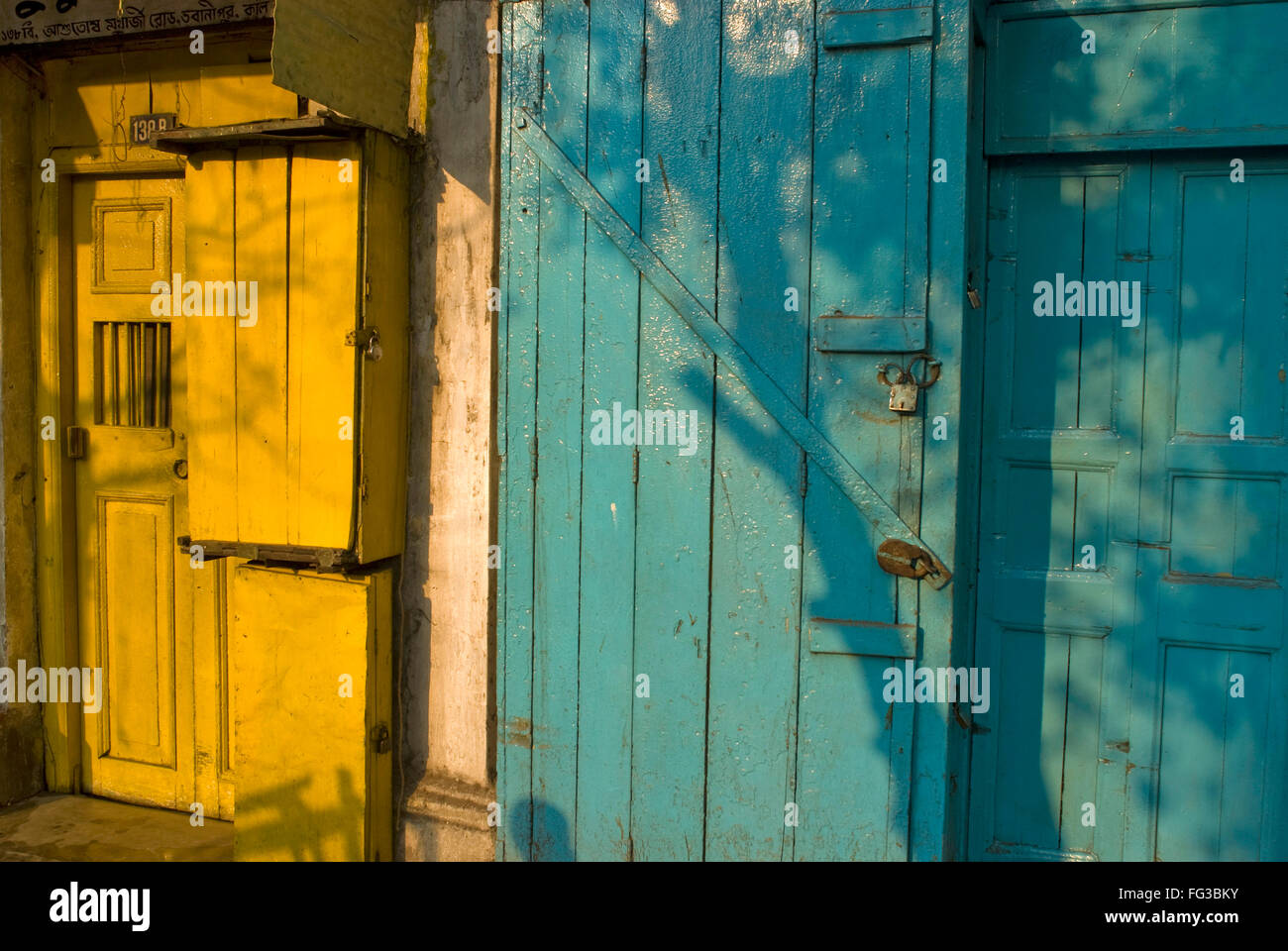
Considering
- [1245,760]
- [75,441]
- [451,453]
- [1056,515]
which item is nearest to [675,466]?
[451,453]

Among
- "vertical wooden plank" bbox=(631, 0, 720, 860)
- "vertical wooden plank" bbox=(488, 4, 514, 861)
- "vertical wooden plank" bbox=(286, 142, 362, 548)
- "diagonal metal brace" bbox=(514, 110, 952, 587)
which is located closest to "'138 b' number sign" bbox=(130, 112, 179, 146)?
"vertical wooden plank" bbox=(286, 142, 362, 548)

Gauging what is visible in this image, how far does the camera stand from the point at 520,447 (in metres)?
2.79

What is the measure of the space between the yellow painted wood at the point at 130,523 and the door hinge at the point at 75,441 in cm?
2

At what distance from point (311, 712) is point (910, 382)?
7.40ft

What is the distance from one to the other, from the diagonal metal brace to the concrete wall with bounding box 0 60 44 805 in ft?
8.11

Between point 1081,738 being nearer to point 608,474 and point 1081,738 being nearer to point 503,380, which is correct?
point 608,474

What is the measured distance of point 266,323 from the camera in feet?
Result: 10.2

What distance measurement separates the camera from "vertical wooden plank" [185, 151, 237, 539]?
315 centimetres

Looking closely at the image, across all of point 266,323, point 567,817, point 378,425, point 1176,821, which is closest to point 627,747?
point 567,817

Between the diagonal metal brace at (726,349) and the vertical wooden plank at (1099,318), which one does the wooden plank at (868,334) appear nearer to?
the diagonal metal brace at (726,349)

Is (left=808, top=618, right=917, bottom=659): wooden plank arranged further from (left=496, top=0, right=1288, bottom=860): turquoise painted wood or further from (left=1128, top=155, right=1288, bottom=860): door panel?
(left=1128, top=155, right=1288, bottom=860): door panel

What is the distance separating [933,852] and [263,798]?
2259 millimetres

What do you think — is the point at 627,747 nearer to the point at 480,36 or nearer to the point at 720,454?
the point at 720,454

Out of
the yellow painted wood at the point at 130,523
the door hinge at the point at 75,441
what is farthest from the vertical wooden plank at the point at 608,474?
the door hinge at the point at 75,441
